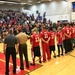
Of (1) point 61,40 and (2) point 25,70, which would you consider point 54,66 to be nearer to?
(2) point 25,70

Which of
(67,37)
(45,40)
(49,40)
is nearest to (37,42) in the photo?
(45,40)

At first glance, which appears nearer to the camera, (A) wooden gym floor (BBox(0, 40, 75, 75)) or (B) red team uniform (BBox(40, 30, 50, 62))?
(A) wooden gym floor (BBox(0, 40, 75, 75))

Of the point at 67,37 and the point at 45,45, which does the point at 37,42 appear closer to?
the point at 45,45

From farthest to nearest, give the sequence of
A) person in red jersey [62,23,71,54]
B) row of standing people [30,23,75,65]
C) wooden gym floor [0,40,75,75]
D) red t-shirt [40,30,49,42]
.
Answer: person in red jersey [62,23,71,54] < red t-shirt [40,30,49,42] < row of standing people [30,23,75,65] < wooden gym floor [0,40,75,75]

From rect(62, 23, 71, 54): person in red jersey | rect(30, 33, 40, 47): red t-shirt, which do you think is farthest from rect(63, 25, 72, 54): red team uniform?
rect(30, 33, 40, 47): red t-shirt

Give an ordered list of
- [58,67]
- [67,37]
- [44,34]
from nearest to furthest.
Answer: [58,67]
[44,34]
[67,37]

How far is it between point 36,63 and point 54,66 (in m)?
0.89

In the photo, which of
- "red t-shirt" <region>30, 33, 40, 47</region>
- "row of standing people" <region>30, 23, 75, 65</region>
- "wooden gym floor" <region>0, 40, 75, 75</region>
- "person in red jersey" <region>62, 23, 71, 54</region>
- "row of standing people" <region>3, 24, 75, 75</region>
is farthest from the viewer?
"person in red jersey" <region>62, 23, 71, 54</region>

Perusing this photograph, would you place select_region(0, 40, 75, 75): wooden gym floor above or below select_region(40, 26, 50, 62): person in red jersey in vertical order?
below

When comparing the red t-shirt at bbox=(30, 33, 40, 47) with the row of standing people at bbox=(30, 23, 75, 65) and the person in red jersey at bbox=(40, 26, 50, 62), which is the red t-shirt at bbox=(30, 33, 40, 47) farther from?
the person in red jersey at bbox=(40, 26, 50, 62)

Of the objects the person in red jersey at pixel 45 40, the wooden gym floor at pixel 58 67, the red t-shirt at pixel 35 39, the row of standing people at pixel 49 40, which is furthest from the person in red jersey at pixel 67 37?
the red t-shirt at pixel 35 39

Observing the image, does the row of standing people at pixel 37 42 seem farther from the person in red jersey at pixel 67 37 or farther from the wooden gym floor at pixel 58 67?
the wooden gym floor at pixel 58 67

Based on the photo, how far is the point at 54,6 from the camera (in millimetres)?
28125

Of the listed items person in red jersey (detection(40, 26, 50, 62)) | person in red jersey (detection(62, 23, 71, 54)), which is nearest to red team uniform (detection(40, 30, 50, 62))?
person in red jersey (detection(40, 26, 50, 62))
